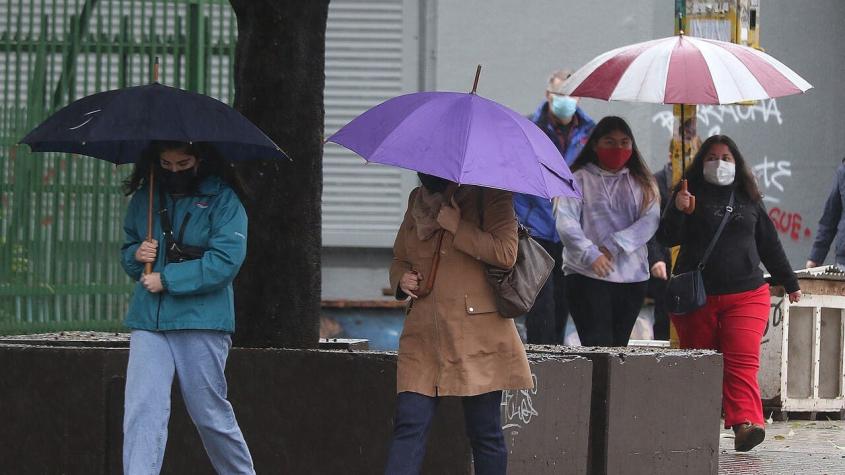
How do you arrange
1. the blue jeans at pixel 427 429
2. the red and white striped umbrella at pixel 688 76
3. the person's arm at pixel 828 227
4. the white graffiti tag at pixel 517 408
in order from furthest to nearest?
1. the person's arm at pixel 828 227
2. the red and white striped umbrella at pixel 688 76
3. the white graffiti tag at pixel 517 408
4. the blue jeans at pixel 427 429

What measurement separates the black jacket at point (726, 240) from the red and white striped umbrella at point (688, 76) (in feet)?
2.87

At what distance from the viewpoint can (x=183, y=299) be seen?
600cm

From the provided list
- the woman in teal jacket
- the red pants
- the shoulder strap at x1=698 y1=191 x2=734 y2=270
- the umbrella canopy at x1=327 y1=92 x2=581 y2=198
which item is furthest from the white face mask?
the woman in teal jacket

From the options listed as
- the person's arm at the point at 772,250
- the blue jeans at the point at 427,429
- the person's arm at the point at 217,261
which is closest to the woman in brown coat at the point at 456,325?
the blue jeans at the point at 427,429

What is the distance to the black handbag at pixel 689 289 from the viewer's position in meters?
8.68

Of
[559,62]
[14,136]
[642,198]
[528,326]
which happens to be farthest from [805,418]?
[14,136]

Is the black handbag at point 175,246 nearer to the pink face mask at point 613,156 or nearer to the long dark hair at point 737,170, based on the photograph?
the pink face mask at point 613,156

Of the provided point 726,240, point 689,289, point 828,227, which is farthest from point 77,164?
point 828,227

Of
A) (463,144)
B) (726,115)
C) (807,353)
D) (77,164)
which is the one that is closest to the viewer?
(463,144)

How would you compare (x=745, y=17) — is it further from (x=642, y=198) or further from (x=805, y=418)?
(x=805, y=418)

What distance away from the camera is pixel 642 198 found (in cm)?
894

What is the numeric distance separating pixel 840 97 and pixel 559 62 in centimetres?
253

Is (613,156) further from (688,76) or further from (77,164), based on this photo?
(77,164)

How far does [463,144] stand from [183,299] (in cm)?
120
